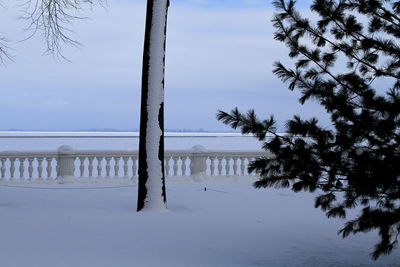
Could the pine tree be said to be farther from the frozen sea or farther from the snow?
the snow

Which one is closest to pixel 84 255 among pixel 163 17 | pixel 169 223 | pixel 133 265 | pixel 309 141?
pixel 133 265

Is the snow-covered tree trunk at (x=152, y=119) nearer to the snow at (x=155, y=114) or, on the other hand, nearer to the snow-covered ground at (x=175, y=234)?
the snow at (x=155, y=114)

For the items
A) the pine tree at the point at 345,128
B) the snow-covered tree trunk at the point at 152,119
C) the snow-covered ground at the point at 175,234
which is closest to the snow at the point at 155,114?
the snow-covered tree trunk at the point at 152,119

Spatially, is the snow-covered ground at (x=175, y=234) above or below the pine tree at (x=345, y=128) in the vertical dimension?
below

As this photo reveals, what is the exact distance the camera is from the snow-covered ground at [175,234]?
607cm

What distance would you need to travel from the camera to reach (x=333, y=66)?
5984mm

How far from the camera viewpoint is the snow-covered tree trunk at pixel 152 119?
9531 millimetres

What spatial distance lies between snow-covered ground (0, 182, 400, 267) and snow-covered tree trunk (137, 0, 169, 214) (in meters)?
0.47

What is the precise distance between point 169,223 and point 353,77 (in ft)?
13.1

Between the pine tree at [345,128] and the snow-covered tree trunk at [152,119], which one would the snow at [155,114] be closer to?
the snow-covered tree trunk at [152,119]

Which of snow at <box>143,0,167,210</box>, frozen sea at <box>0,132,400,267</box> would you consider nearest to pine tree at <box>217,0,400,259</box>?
frozen sea at <box>0,132,400,267</box>

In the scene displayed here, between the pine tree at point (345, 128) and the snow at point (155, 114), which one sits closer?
the pine tree at point (345, 128)

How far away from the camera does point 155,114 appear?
31.6 feet

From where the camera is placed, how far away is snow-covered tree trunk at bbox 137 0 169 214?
9.53 m
